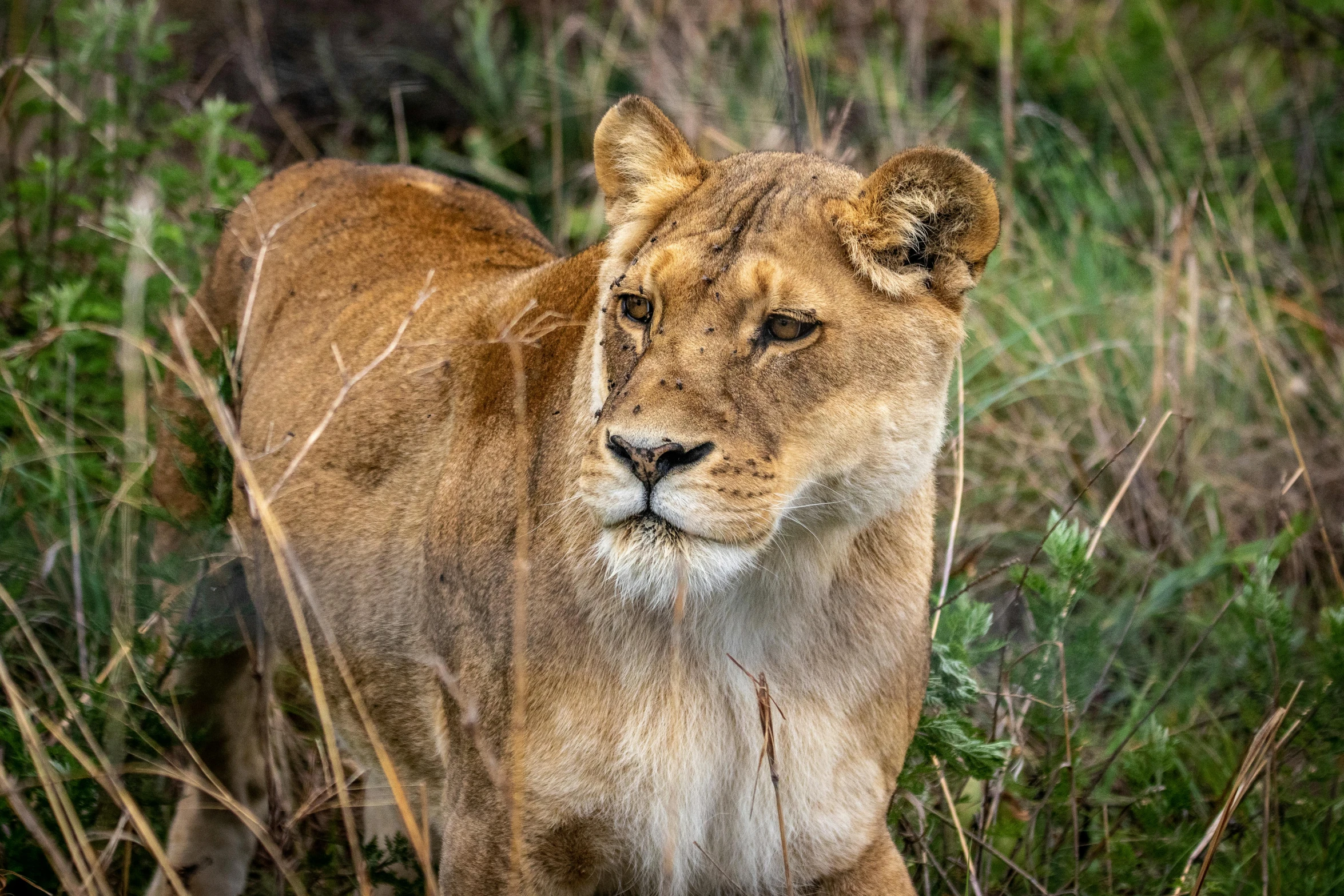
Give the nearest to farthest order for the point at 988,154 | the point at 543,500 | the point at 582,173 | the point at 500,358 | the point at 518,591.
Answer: the point at 518,591 → the point at 543,500 → the point at 500,358 → the point at 582,173 → the point at 988,154

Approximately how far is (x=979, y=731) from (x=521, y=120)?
5680mm

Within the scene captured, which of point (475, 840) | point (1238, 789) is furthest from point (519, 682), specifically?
point (1238, 789)

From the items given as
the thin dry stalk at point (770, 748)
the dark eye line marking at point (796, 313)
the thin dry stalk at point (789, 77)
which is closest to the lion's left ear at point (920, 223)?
the dark eye line marking at point (796, 313)

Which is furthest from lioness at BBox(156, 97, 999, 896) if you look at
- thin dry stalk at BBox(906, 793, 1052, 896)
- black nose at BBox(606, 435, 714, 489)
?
thin dry stalk at BBox(906, 793, 1052, 896)

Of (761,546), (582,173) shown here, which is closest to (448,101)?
(582,173)

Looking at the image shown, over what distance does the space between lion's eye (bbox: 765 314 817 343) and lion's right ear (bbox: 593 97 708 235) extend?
564 mm

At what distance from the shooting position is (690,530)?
2611 millimetres

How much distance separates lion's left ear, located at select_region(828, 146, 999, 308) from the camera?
2930 mm

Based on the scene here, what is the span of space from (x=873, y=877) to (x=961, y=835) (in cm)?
44

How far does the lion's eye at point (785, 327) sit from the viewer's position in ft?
9.33

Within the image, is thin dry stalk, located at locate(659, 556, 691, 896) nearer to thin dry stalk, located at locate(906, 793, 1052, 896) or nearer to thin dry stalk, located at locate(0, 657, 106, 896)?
thin dry stalk, located at locate(906, 793, 1052, 896)

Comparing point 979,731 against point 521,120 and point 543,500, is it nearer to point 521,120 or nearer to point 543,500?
point 543,500

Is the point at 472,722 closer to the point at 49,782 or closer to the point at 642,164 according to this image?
the point at 49,782

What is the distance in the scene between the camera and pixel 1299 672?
5105mm
